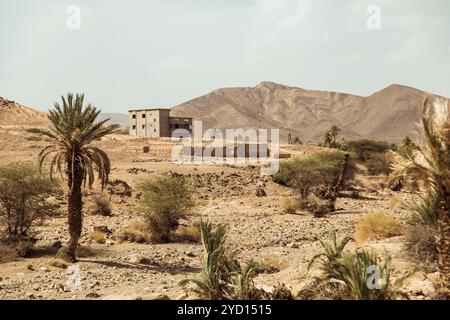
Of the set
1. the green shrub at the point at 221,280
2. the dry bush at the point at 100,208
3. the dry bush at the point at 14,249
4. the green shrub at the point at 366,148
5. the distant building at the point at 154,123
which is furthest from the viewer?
the distant building at the point at 154,123

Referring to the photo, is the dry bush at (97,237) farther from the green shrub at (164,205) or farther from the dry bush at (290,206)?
the dry bush at (290,206)

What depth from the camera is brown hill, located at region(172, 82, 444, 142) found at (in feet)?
494

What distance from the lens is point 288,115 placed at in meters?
185

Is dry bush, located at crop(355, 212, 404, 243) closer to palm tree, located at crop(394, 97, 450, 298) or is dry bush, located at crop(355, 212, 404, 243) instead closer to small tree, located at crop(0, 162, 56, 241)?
palm tree, located at crop(394, 97, 450, 298)

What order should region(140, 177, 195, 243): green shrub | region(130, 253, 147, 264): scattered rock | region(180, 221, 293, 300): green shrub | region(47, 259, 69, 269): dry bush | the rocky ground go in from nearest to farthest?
region(180, 221, 293, 300): green shrub → the rocky ground → region(47, 259, 69, 269): dry bush → region(130, 253, 147, 264): scattered rock → region(140, 177, 195, 243): green shrub

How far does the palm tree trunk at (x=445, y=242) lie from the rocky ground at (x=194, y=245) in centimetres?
65

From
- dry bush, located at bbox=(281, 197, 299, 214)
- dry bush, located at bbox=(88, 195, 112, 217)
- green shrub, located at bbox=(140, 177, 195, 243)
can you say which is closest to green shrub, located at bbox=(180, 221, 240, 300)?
green shrub, located at bbox=(140, 177, 195, 243)

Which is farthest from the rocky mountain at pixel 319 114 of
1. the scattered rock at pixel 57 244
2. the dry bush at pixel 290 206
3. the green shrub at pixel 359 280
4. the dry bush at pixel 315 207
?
the green shrub at pixel 359 280

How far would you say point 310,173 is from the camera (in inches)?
1296

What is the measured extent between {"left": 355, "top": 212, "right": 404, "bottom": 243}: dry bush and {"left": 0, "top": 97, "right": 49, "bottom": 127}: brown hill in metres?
50.7

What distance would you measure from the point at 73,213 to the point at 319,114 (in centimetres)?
17676

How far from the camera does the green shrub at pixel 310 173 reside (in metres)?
32.8

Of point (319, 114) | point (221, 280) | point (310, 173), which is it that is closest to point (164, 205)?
point (221, 280)

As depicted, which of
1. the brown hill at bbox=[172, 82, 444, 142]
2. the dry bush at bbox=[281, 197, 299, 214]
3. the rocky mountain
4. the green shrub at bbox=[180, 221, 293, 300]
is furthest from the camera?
the brown hill at bbox=[172, 82, 444, 142]
